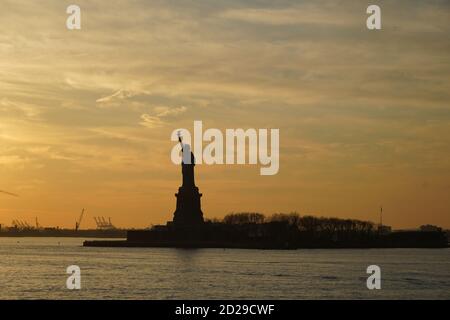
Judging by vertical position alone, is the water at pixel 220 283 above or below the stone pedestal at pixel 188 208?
below

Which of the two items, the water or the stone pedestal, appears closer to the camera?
the water

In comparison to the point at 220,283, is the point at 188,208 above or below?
above

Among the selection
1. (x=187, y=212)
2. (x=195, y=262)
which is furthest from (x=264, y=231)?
(x=195, y=262)

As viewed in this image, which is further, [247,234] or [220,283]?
[247,234]

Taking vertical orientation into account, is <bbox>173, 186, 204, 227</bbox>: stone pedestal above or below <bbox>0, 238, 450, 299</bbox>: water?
above

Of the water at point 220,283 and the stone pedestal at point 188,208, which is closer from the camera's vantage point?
the water at point 220,283

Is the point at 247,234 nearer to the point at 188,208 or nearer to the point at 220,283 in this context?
the point at 188,208

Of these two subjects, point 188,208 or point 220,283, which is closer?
point 220,283

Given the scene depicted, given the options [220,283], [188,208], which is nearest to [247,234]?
[188,208]

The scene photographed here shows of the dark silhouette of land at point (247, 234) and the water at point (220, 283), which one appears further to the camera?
the dark silhouette of land at point (247, 234)

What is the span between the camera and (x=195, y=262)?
273 feet

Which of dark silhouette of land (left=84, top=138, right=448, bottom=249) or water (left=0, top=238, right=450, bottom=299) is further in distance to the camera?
dark silhouette of land (left=84, top=138, right=448, bottom=249)
